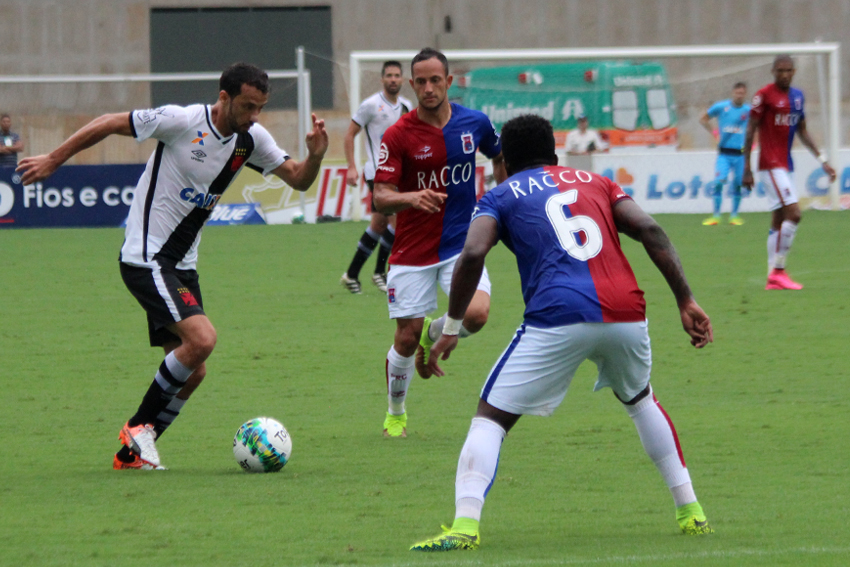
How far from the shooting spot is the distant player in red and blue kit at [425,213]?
6820 millimetres

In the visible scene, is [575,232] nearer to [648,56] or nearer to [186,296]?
[186,296]

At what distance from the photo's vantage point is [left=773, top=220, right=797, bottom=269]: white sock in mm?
11961

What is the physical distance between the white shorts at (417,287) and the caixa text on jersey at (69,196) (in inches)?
606

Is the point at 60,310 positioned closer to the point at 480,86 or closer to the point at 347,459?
the point at 347,459

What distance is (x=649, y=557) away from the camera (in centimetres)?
427

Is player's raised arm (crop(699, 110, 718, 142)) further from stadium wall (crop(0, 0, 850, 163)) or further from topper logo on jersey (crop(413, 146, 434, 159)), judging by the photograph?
topper logo on jersey (crop(413, 146, 434, 159))

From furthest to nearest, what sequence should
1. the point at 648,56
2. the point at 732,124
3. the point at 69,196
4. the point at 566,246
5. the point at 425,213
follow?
the point at 648,56 < the point at 69,196 < the point at 732,124 < the point at 425,213 < the point at 566,246

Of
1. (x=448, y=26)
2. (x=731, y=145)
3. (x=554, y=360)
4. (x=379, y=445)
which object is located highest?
(x=448, y=26)

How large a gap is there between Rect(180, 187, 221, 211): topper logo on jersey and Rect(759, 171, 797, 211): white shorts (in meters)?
7.55

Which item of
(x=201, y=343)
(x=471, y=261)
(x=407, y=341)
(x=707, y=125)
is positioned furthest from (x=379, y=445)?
(x=707, y=125)

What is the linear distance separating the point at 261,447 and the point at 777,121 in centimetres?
815

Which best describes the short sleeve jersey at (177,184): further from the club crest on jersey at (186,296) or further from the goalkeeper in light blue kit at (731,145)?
the goalkeeper in light blue kit at (731,145)

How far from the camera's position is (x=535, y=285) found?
15.1ft

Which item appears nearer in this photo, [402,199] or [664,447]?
[664,447]
